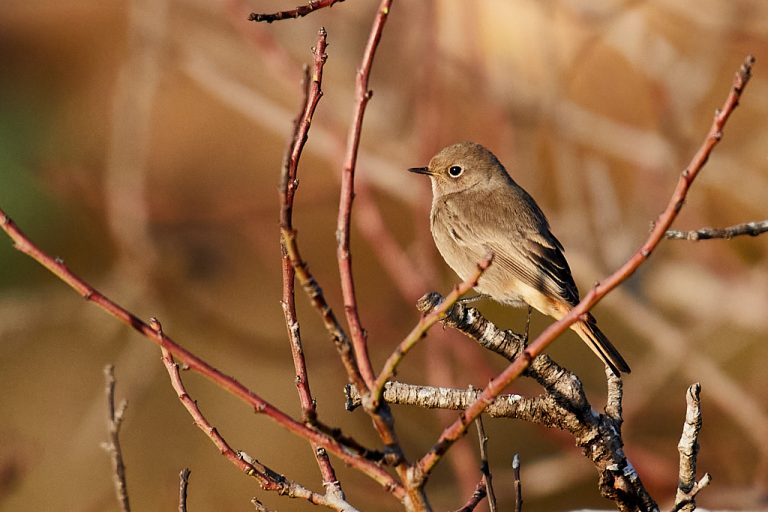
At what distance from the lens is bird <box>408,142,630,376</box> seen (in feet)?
13.5

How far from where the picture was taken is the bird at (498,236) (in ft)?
13.5

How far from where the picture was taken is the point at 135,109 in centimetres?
A: 530

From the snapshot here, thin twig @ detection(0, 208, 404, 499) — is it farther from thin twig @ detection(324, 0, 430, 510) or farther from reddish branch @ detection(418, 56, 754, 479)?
reddish branch @ detection(418, 56, 754, 479)

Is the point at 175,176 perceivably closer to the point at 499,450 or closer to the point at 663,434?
the point at 499,450

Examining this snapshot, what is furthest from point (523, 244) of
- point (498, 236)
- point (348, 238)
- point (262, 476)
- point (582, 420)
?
point (348, 238)

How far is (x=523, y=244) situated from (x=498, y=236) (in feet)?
0.41

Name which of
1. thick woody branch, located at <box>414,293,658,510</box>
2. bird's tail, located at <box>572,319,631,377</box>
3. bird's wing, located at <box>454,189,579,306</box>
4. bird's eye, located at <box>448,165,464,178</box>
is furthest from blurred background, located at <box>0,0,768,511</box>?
thick woody branch, located at <box>414,293,658,510</box>

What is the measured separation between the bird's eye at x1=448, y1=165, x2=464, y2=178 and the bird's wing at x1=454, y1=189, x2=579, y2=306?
0.26 metres

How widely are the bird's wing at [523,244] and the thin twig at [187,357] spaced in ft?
7.85

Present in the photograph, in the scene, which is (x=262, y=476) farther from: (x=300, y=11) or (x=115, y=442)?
(x=300, y=11)

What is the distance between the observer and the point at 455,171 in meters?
4.78

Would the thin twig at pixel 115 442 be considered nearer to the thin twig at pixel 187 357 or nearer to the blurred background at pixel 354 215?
the thin twig at pixel 187 357

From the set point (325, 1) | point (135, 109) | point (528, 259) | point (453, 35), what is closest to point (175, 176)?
point (453, 35)

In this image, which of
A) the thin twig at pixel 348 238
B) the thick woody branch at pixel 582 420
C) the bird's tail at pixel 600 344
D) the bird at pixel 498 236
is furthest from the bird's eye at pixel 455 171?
the thin twig at pixel 348 238
